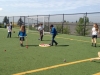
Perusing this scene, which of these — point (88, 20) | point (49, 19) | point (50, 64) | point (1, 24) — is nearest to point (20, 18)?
point (1, 24)

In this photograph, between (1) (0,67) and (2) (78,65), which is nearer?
(1) (0,67)

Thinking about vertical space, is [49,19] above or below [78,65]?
above

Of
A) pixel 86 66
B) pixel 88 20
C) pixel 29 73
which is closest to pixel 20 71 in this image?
pixel 29 73

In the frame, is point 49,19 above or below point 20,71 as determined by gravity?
above

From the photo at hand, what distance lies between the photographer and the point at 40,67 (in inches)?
318

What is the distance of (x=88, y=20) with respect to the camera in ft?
92.7

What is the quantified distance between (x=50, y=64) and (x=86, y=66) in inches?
61.0

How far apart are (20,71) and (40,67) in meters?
0.99

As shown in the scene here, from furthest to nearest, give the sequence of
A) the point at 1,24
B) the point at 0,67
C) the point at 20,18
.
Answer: the point at 1,24, the point at 20,18, the point at 0,67

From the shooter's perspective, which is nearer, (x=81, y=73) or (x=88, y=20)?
(x=81, y=73)

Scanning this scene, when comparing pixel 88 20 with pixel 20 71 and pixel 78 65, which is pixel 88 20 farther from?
pixel 20 71

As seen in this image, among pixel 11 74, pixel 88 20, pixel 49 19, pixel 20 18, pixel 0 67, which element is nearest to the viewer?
pixel 11 74

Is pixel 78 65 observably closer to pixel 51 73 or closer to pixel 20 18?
pixel 51 73

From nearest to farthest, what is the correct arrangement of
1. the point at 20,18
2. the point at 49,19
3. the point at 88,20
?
the point at 88,20 → the point at 49,19 → the point at 20,18
